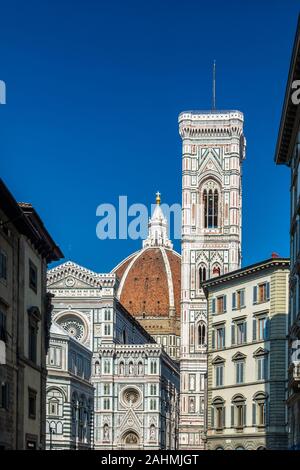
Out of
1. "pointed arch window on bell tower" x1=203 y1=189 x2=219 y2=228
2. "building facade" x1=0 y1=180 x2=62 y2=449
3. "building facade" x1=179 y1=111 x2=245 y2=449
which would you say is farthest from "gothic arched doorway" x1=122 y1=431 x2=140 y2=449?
"building facade" x1=0 y1=180 x2=62 y2=449

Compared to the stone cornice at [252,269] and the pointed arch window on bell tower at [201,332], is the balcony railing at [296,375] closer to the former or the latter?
the stone cornice at [252,269]

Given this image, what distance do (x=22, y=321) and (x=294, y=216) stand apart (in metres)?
13.5

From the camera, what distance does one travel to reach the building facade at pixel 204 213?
150 metres

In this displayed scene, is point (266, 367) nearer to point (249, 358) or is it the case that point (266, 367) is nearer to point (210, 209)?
point (249, 358)

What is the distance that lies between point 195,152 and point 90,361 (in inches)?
1432

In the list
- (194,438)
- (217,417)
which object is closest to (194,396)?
(194,438)

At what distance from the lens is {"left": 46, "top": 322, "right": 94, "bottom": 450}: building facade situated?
114812 mm

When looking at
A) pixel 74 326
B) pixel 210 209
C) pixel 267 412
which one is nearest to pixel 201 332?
pixel 74 326

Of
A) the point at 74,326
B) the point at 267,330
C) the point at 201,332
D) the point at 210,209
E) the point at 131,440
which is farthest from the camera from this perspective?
the point at 210,209

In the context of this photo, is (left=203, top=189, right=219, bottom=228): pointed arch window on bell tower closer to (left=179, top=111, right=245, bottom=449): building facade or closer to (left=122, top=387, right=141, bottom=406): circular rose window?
(left=179, top=111, right=245, bottom=449): building facade

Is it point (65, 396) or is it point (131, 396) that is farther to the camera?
point (131, 396)

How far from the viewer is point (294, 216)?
4928 cm

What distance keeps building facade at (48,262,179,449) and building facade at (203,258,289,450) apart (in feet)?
236

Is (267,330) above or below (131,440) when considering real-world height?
above
